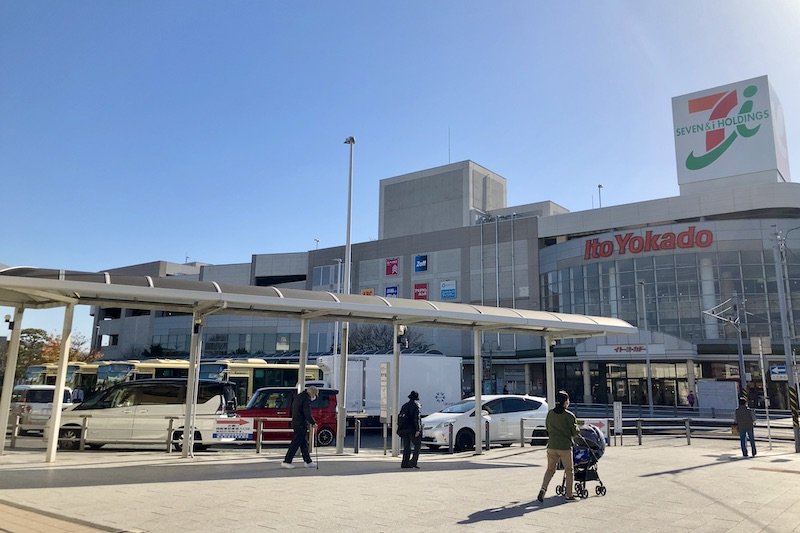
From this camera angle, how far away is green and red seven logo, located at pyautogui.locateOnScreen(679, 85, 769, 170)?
53500 millimetres

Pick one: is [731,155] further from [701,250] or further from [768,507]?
[768,507]

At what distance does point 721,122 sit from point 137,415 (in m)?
55.3

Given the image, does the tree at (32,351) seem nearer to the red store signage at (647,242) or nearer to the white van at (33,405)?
the white van at (33,405)

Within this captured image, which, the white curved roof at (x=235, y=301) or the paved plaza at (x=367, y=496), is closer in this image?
the paved plaza at (x=367, y=496)

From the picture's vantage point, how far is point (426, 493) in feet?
31.1

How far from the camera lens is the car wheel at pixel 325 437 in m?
20.0

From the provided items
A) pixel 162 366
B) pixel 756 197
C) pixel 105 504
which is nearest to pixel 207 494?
pixel 105 504

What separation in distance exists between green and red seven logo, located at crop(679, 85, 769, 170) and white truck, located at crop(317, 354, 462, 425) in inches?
1580

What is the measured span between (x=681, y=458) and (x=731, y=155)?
46488 millimetres

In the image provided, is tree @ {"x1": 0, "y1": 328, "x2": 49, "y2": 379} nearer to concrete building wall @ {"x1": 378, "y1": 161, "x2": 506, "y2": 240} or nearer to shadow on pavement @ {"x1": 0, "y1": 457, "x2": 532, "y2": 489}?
shadow on pavement @ {"x1": 0, "y1": 457, "x2": 532, "y2": 489}

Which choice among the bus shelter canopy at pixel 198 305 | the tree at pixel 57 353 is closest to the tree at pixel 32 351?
the tree at pixel 57 353

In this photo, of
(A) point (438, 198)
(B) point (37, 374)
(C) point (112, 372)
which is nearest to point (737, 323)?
(C) point (112, 372)

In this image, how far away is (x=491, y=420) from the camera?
18547mm

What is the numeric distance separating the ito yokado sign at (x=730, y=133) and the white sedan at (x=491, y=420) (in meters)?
43.7
